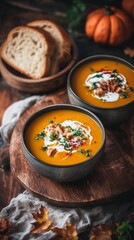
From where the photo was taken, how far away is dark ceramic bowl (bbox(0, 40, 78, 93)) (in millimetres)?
3094

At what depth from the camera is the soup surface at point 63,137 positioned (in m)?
2.39

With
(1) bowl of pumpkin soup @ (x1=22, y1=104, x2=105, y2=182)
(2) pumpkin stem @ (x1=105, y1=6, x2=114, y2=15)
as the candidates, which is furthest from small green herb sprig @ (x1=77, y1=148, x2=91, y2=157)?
(2) pumpkin stem @ (x1=105, y1=6, x2=114, y2=15)

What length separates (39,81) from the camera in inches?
121

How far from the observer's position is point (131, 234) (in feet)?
7.70

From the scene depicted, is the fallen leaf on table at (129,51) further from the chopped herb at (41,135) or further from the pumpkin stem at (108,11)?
the chopped herb at (41,135)

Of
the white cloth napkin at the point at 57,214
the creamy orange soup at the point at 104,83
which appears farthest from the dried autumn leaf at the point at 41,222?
the creamy orange soup at the point at 104,83

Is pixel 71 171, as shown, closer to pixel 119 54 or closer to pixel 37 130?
pixel 37 130

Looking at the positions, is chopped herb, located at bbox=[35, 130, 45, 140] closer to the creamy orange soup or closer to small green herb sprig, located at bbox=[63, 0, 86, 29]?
the creamy orange soup

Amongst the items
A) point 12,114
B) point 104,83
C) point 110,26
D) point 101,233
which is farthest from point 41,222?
point 110,26

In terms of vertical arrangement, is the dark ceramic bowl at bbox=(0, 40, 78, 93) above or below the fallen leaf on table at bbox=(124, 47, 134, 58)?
below

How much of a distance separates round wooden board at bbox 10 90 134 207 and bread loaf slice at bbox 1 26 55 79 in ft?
2.18

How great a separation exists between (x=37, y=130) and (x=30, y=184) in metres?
0.34

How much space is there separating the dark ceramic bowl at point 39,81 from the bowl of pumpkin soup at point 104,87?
16 cm

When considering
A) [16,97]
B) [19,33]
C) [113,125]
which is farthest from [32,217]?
[19,33]
